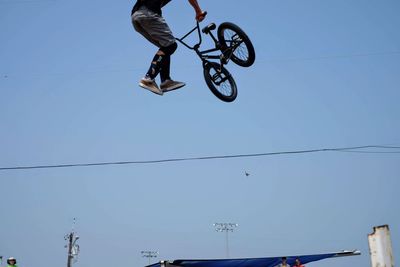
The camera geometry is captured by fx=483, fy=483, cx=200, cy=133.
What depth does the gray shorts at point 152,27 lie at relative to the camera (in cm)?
700

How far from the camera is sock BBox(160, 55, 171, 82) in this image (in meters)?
7.38

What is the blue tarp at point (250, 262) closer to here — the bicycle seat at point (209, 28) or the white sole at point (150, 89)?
the white sole at point (150, 89)

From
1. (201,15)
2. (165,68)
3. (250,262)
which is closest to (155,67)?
(165,68)

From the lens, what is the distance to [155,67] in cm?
727

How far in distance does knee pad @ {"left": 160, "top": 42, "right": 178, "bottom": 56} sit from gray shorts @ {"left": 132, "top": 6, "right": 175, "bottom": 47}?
5 centimetres

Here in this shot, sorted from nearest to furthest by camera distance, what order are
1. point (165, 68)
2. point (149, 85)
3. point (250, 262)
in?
1. point (149, 85)
2. point (165, 68)
3. point (250, 262)

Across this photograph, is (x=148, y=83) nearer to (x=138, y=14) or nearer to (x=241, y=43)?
(x=138, y=14)

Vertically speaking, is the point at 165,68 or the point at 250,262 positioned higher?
the point at 165,68

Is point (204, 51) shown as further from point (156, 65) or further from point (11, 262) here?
point (11, 262)

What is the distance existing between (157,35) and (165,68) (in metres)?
0.53

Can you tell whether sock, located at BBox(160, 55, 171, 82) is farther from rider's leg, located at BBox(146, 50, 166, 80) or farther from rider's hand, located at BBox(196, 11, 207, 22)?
rider's hand, located at BBox(196, 11, 207, 22)

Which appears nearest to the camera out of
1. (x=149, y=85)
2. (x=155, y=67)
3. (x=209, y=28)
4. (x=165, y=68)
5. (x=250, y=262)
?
(x=149, y=85)

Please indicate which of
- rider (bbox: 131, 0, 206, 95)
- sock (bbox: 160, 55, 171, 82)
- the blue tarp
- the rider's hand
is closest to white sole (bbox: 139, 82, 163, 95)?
rider (bbox: 131, 0, 206, 95)

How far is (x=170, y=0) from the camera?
7.09m
